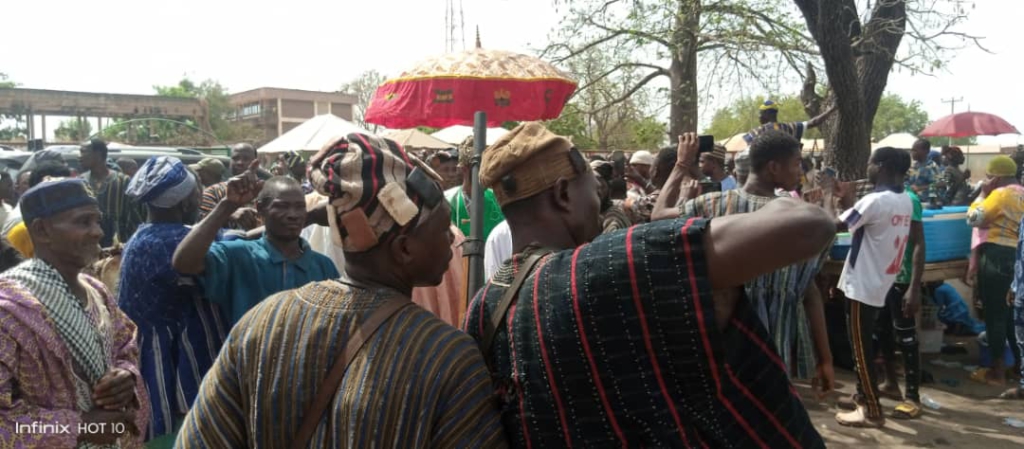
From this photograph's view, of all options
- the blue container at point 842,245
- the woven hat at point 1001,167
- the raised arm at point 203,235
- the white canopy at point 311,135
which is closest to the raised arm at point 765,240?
the raised arm at point 203,235

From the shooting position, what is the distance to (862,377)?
17.7 feet

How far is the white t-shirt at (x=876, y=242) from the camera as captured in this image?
17.1ft

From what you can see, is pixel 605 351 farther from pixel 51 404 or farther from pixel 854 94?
pixel 854 94

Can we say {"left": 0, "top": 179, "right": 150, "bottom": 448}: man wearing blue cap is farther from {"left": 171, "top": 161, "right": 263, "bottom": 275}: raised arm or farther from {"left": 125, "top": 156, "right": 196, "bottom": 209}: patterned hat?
{"left": 125, "top": 156, "right": 196, "bottom": 209}: patterned hat

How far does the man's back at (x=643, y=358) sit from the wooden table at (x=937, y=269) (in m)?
5.49

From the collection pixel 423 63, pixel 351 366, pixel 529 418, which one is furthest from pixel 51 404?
pixel 423 63

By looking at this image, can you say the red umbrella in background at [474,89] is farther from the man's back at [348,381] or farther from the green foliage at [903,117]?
the green foliage at [903,117]

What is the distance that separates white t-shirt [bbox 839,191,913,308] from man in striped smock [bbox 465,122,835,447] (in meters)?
4.09

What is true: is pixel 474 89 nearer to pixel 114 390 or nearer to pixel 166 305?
pixel 166 305

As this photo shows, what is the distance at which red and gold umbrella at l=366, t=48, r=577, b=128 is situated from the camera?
489cm

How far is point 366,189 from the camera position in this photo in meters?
1.52

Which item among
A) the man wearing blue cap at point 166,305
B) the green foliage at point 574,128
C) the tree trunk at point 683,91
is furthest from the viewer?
the green foliage at point 574,128

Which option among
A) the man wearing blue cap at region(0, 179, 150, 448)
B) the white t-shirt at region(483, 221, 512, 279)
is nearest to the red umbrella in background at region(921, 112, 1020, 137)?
the white t-shirt at region(483, 221, 512, 279)

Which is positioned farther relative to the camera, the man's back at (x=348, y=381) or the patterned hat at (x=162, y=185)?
the patterned hat at (x=162, y=185)
